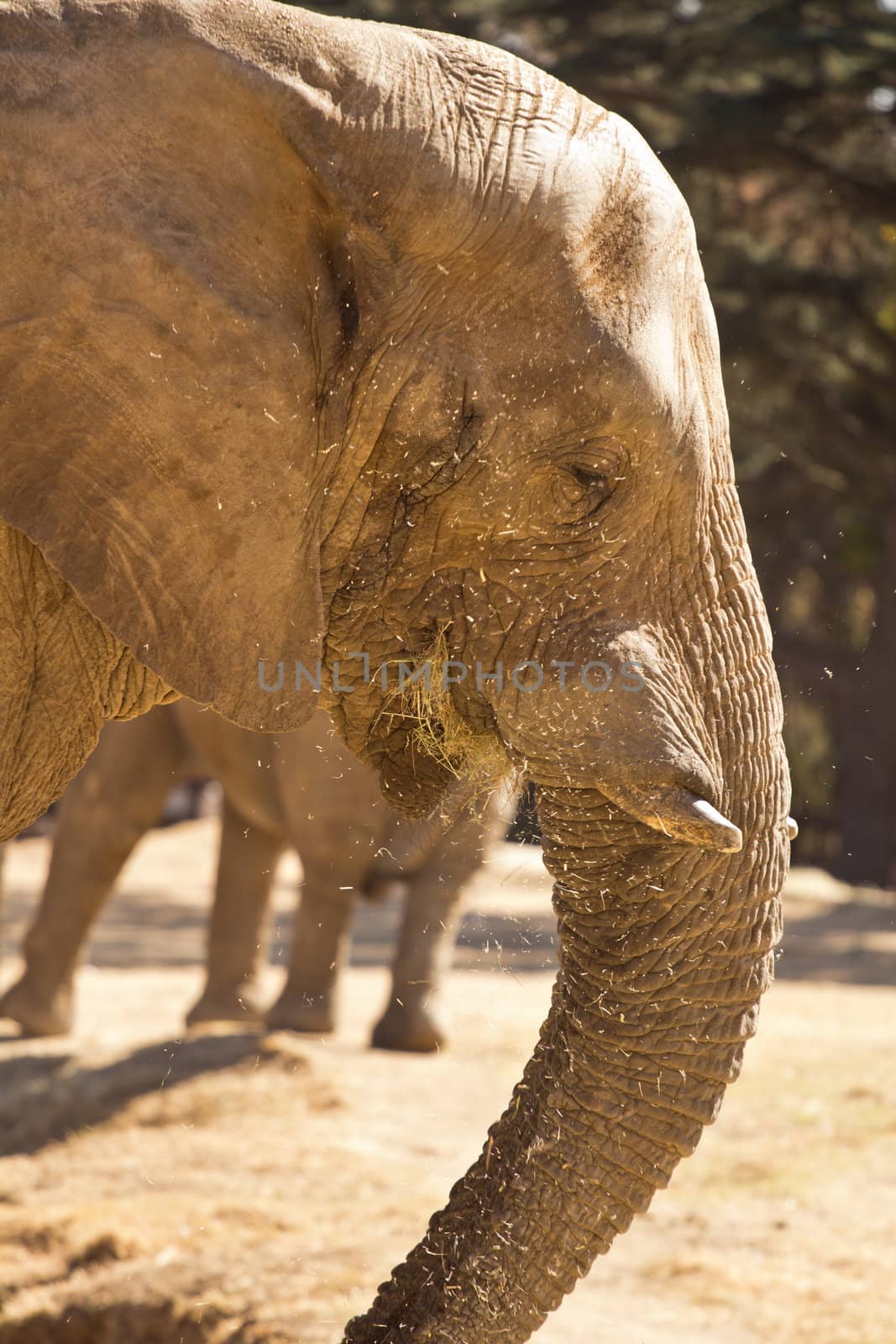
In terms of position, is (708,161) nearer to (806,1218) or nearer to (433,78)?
(806,1218)

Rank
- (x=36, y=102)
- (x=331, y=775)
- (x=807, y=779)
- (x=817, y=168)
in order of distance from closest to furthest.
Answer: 1. (x=36, y=102)
2. (x=331, y=775)
3. (x=817, y=168)
4. (x=807, y=779)

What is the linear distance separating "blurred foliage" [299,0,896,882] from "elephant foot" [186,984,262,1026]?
114 inches

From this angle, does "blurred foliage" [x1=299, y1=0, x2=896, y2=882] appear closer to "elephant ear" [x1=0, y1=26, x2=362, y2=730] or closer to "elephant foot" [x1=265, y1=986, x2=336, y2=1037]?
"elephant foot" [x1=265, y1=986, x2=336, y2=1037]

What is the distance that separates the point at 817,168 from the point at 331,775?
7.01 m

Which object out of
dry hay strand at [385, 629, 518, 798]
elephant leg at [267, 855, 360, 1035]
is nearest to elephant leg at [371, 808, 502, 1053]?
elephant leg at [267, 855, 360, 1035]

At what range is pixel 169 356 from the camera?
212cm

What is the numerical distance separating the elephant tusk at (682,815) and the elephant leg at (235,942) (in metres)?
5.09

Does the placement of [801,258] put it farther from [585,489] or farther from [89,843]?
[585,489]

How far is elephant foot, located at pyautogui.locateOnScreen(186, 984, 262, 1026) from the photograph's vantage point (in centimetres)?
731

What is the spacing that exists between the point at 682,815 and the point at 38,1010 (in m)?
5.68

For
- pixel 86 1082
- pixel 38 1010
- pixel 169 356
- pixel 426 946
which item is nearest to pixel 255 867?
pixel 426 946

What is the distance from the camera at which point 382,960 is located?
35.9 feet

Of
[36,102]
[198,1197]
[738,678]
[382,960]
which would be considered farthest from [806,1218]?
[382,960]

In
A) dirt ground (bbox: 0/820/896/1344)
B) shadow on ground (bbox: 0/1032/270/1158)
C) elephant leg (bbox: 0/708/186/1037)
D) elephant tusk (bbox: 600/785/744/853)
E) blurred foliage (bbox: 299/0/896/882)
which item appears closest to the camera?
elephant tusk (bbox: 600/785/744/853)
